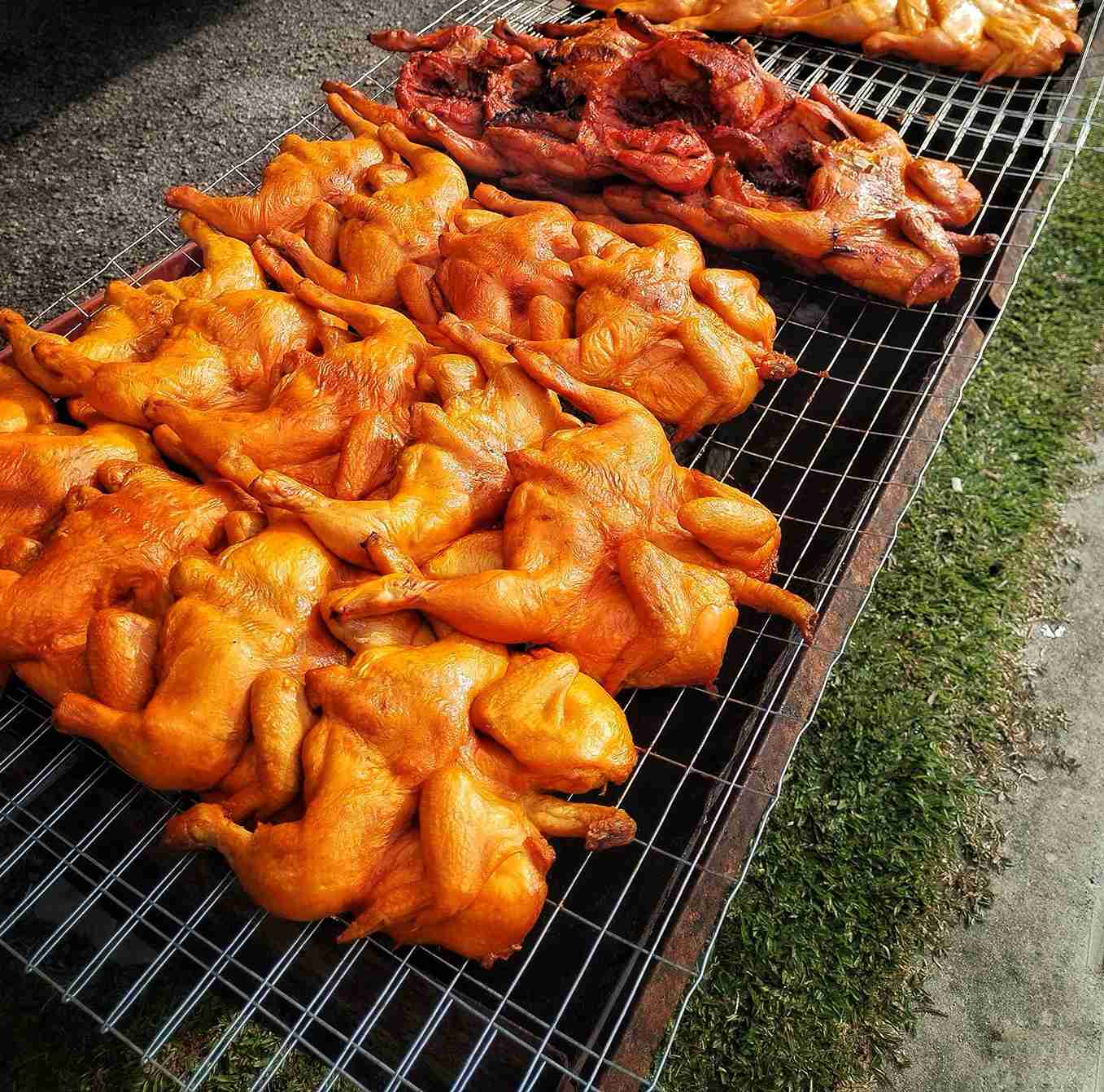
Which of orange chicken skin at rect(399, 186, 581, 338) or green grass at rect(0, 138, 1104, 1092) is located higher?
orange chicken skin at rect(399, 186, 581, 338)

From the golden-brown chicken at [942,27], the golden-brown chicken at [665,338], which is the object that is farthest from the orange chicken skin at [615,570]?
the golden-brown chicken at [942,27]

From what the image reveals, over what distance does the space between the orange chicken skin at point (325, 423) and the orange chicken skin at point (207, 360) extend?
5.3 inches

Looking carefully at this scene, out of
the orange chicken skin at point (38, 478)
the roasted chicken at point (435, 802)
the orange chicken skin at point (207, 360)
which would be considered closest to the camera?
the roasted chicken at point (435, 802)

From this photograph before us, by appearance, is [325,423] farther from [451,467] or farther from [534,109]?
[534,109]

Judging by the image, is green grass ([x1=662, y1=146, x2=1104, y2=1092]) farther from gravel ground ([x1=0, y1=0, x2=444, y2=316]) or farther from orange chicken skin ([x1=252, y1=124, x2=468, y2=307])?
gravel ground ([x1=0, y1=0, x2=444, y2=316])

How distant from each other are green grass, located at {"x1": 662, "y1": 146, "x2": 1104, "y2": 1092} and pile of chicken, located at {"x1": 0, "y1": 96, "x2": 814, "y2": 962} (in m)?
1.46

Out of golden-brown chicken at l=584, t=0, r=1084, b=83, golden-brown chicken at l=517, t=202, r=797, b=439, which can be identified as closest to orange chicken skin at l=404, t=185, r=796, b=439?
golden-brown chicken at l=517, t=202, r=797, b=439

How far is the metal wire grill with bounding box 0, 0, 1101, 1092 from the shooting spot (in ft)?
9.07

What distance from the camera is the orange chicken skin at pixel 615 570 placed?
2.83 metres

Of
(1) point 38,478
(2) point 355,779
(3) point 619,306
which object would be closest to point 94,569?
(1) point 38,478

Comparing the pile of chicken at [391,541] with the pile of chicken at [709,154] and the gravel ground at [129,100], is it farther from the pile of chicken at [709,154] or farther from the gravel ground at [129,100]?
the gravel ground at [129,100]

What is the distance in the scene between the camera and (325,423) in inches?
131

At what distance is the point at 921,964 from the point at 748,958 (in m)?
0.79

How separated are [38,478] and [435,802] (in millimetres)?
2037
